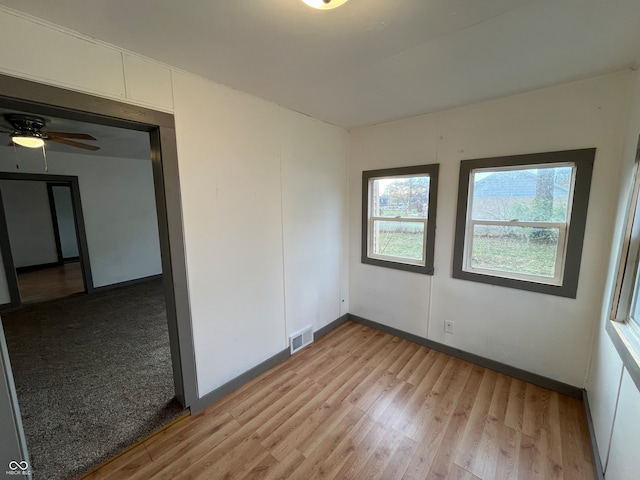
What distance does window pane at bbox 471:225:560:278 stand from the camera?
2105 millimetres

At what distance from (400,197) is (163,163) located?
2274mm

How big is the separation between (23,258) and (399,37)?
888cm

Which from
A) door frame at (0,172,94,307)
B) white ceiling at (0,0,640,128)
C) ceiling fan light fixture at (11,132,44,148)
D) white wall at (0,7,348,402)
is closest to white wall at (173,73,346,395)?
white wall at (0,7,348,402)

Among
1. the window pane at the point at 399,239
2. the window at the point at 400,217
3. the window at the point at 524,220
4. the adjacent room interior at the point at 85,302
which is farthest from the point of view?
the window pane at the point at 399,239

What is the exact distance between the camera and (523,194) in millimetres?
2164

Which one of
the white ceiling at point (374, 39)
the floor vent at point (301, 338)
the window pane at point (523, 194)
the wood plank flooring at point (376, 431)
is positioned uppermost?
the white ceiling at point (374, 39)

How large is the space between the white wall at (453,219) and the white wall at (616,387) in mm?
111

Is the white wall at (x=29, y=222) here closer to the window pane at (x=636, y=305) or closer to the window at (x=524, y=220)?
the window at (x=524, y=220)

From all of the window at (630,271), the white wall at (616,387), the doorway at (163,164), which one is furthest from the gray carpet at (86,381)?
the window at (630,271)

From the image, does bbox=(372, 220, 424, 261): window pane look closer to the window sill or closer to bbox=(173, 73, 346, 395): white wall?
bbox=(173, 73, 346, 395): white wall

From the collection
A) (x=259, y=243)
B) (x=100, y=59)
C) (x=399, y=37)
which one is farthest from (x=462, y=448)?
(x=100, y=59)

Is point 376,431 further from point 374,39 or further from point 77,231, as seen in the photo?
point 77,231

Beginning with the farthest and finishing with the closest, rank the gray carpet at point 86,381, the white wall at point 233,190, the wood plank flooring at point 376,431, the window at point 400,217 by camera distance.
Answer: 1. the window at point 400,217
2. the gray carpet at point 86,381
3. the wood plank flooring at point 376,431
4. the white wall at point 233,190

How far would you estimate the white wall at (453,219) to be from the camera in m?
1.82
